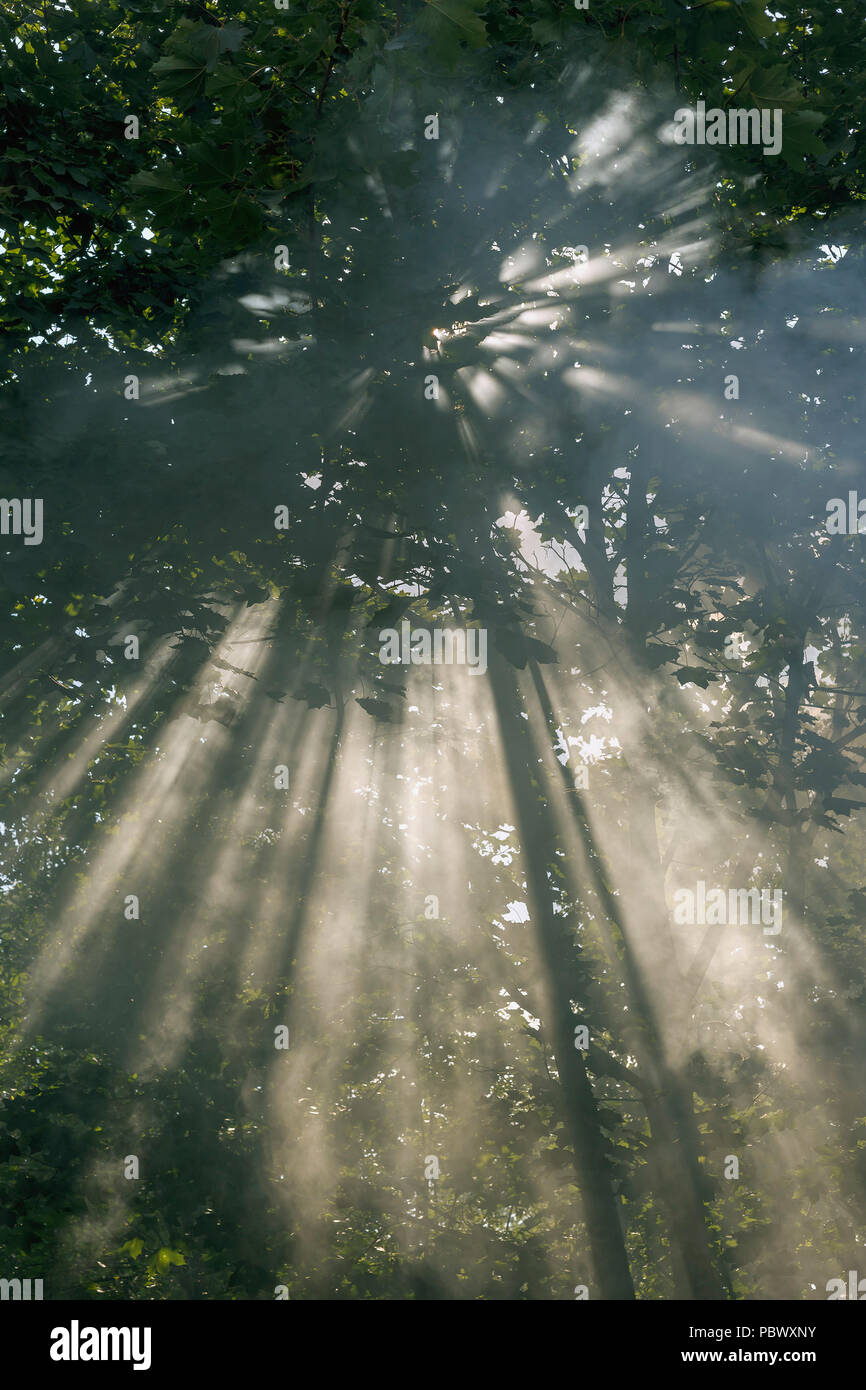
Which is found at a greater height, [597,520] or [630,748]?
[597,520]

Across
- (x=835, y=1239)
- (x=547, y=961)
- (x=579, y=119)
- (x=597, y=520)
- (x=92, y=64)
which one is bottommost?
(x=835, y=1239)

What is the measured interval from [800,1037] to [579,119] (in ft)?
36.5

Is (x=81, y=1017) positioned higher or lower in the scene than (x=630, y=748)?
lower

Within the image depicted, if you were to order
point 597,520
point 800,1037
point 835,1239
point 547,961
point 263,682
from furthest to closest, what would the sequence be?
point 835,1239, point 800,1037, point 597,520, point 547,961, point 263,682

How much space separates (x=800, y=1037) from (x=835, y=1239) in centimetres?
592

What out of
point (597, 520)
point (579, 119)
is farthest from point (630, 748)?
point (579, 119)

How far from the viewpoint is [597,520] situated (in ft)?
27.0

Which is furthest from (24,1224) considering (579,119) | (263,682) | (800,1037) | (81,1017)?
(800,1037)

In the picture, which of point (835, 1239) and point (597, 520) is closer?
point (597, 520)

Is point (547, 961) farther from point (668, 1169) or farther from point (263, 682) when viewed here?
point (263, 682)

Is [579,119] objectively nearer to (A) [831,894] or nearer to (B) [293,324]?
(B) [293,324]

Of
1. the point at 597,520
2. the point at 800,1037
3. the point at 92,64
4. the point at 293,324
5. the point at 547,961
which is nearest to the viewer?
the point at 293,324

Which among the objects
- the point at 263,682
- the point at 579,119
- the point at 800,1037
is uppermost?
the point at 579,119

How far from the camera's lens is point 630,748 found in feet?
31.7
